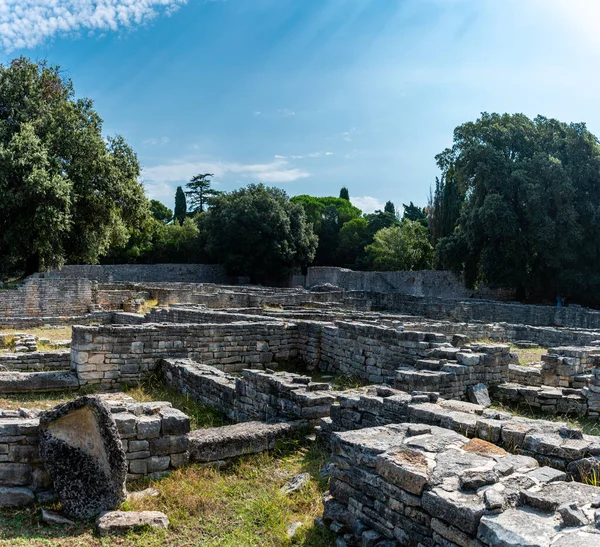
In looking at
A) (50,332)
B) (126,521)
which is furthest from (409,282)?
(126,521)

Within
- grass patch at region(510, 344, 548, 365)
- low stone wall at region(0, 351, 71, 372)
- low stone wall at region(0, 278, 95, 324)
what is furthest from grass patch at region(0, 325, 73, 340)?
grass patch at region(510, 344, 548, 365)

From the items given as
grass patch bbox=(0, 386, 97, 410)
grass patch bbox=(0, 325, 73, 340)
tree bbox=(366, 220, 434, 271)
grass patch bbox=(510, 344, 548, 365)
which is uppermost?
tree bbox=(366, 220, 434, 271)

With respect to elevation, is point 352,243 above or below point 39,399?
above

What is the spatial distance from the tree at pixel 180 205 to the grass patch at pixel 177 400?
6086cm

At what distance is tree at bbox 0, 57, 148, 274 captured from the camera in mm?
23203

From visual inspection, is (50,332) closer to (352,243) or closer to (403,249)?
(403,249)

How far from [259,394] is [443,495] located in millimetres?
4219

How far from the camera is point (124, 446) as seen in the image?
5.25m

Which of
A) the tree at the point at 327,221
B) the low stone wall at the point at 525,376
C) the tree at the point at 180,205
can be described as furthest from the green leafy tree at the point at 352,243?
the low stone wall at the point at 525,376

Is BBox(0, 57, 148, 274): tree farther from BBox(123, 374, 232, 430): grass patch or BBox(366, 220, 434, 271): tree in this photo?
BBox(366, 220, 434, 271): tree

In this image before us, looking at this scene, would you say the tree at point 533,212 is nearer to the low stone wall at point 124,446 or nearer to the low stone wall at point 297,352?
the low stone wall at point 297,352

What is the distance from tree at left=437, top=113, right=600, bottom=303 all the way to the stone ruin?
18055 millimetres

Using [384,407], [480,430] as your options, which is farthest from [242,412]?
[480,430]

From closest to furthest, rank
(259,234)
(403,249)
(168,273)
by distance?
(259,234) → (403,249) → (168,273)
